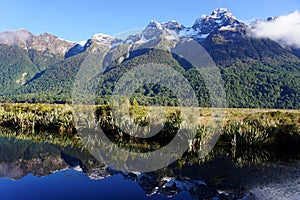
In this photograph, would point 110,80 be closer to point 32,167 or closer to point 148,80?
point 148,80

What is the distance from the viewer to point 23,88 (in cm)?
17512

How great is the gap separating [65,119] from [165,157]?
8063 mm

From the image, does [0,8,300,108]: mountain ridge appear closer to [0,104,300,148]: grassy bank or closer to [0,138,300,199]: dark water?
[0,104,300,148]: grassy bank

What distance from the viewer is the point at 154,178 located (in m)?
9.71

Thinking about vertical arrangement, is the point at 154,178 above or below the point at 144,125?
below

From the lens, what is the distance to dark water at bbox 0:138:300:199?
8453 millimetres

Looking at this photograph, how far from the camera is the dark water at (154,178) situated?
845 centimetres

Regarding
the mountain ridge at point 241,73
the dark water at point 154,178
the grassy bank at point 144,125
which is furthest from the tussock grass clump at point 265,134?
the mountain ridge at point 241,73

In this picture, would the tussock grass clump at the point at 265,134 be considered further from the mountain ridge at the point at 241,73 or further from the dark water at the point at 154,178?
the mountain ridge at the point at 241,73


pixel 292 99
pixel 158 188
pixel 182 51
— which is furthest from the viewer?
pixel 182 51

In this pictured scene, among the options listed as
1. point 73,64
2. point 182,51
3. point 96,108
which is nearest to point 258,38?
point 182,51

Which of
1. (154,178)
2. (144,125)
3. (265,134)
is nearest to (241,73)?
(144,125)

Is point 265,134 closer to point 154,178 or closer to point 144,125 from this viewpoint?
point 144,125

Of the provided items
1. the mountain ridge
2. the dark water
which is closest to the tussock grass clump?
the dark water
